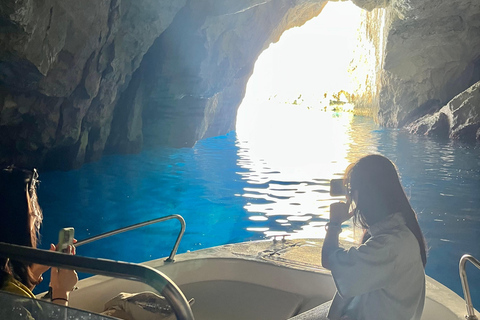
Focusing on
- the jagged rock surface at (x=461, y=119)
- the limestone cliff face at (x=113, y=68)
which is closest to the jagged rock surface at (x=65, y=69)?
the limestone cliff face at (x=113, y=68)

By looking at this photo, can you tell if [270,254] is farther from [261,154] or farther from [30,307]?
[261,154]

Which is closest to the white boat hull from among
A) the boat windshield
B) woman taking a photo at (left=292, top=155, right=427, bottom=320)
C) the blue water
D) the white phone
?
the white phone

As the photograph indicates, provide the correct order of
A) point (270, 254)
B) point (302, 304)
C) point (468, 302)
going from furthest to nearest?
point (270, 254) → point (302, 304) → point (468, 302)

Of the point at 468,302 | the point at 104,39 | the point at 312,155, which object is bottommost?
the point at 312,155

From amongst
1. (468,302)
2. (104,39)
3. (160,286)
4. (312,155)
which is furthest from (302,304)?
(312,155)

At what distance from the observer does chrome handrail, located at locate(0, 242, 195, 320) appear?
1153mm

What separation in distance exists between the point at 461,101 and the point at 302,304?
18748 mm

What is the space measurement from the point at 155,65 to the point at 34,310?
15.5 meters

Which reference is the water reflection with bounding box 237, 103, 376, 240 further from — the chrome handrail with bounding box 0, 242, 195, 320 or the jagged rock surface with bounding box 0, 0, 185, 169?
the jagged rock surface with bounding box 0, 0, 185, 169

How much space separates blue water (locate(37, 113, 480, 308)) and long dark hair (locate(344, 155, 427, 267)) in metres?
3.71

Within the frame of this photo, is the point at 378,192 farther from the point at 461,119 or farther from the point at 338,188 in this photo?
the point at 461,119

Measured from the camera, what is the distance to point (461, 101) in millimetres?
19422

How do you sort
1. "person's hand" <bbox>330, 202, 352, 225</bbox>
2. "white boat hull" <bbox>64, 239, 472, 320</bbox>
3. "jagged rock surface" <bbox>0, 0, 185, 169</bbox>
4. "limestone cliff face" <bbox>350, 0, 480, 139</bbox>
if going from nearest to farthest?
1. "person's hand" <bbox>330, 202, 352, 225</bbox>
2. "white boat hull" <bbox>64, 239, 472, 320</bbox>
3. "jagged rock surface" <bbox>0, 0, 185, 169</bbox>
4. "limestone cliff face" <bbox>350, 0, 480, 139</bbox>

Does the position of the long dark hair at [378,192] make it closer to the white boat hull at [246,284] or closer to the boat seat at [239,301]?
the white boat hull at [246,284]
